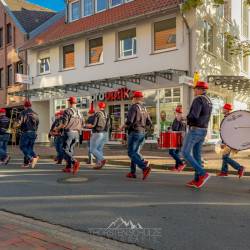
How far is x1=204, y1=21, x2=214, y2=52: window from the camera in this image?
18703 millimetres

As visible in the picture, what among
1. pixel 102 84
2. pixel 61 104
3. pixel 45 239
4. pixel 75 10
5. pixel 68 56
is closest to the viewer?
pixel 45 239

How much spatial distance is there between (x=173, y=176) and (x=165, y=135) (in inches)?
43.8

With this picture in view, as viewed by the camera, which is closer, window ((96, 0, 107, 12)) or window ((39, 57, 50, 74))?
window ((96, 0, 107, 12))

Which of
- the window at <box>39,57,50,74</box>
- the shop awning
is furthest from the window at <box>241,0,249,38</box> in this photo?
the window at <box>39,57,50,74</box>

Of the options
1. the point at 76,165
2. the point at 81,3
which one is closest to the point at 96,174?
the point at 76,165

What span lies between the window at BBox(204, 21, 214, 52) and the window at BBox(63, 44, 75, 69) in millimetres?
7541

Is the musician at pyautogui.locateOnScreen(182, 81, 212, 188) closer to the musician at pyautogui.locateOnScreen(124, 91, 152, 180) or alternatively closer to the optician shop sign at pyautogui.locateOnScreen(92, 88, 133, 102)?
the musician at pyautogui.locateOnScreen(124, 91, 152, 180)

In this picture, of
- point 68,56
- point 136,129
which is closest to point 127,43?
point 68,56

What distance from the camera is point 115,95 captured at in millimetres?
20031

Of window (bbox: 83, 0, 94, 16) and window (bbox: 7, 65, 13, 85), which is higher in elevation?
window (bbox: 83, 0, 94, 16)

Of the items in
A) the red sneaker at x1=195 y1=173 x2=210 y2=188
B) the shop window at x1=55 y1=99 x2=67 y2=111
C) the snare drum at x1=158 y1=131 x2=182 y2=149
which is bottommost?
the red sneaker at x1=195 y1=173 x2=210 y2=188

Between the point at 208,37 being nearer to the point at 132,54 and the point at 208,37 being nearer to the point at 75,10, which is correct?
the point at 132,54

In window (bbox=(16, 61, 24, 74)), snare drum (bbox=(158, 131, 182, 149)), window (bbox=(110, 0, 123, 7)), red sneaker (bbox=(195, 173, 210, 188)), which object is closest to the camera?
red sneaker (bbox=(195, 173, 210, 188))

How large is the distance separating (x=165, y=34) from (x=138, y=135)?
33.8ft
